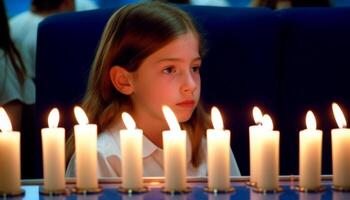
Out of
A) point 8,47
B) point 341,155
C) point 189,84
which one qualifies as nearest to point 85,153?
point 341,155

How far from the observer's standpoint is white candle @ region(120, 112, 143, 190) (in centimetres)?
137

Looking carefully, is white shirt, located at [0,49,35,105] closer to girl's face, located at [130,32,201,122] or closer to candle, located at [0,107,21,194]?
girl's face, located at [130,32,201,122]

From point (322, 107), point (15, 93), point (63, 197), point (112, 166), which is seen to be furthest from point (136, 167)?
point (15, 93)

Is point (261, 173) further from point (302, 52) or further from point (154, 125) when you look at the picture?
point (302, 52)

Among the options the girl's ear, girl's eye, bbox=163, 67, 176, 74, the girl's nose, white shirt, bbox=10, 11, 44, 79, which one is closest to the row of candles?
the girl's nose

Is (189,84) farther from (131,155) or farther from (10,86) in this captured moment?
(10,86)

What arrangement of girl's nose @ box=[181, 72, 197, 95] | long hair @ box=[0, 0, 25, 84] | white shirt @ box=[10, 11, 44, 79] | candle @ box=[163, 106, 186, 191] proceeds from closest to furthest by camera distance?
candle @ box=[163, 106, 186, 191], girl's nose @ box=[181, 72, 197, 95], long hair @ box=[0, 0, 25, 84], white shirt @ box=[10, 11, 44, 79]

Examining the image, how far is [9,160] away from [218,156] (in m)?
0.35

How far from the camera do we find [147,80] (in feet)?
6.67

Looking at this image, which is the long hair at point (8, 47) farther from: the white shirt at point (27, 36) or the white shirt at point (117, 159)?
the white shirt at point (117, 159)

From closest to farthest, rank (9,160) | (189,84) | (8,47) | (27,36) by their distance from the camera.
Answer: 1. (9,160)
2. (189,84)
3. (8,47)
4. (27,36)

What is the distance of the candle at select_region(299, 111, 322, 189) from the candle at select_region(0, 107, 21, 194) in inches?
18.9

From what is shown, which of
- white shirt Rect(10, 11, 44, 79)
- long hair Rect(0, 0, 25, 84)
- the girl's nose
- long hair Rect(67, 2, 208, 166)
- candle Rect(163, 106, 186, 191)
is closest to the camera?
candle Rect(163, 106, 186, 191)

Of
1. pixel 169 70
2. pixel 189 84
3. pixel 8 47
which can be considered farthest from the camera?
pixel 8 47
